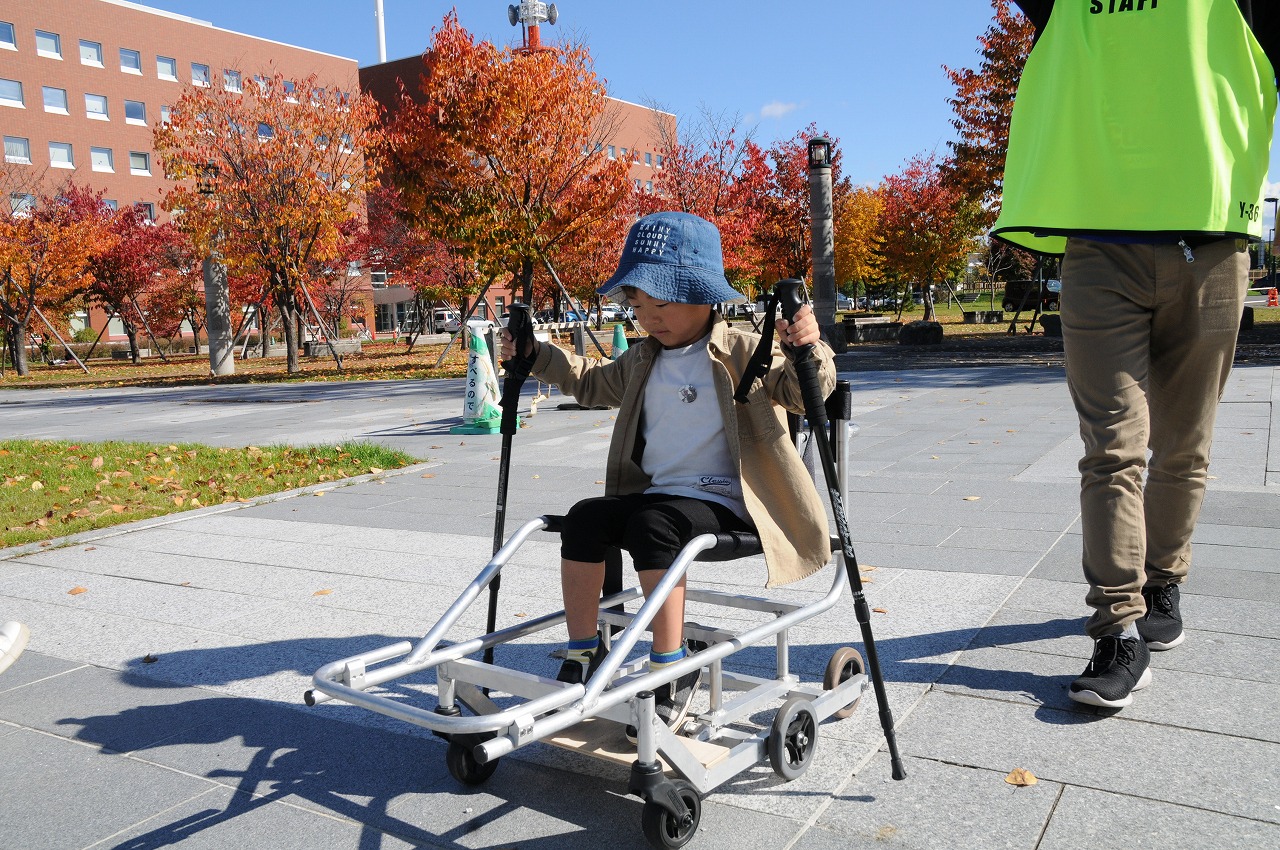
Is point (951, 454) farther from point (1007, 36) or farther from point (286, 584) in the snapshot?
point (1007, 36)

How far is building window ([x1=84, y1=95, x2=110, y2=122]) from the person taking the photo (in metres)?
47.1

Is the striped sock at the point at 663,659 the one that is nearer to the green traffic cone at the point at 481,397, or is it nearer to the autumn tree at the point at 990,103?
the green traffic cone at the point at 481,397

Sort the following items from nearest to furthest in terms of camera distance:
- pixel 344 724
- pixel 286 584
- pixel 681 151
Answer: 1. pixel 344 724
2. pixel 286 584
3. pixel 681 151

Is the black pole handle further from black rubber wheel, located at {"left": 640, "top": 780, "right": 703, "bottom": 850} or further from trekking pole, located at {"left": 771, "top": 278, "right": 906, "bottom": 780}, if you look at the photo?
black rubber wheel, located at {"left": 640, "top": 780, "right": 703, "bottom": 850}

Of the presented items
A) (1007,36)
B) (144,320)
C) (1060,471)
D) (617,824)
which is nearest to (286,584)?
(617,824)

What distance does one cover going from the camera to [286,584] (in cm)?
463

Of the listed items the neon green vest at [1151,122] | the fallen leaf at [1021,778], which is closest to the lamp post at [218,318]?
the neon green vest at [1151,122]

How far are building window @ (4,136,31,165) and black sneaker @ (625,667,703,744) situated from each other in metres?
49.9

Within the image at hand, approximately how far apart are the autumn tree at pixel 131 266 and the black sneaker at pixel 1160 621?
3248 cm

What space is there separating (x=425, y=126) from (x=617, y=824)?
1654 cm

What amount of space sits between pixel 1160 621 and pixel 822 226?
35.6ft

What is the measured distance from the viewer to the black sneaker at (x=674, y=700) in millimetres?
2617

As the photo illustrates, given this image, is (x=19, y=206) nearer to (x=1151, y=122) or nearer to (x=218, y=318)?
(x=218, y=318)

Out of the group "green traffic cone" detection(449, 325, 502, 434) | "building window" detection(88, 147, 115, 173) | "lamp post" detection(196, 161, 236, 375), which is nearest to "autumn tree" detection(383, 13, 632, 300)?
"lamp post" detection(196, 161, 236, 375)
